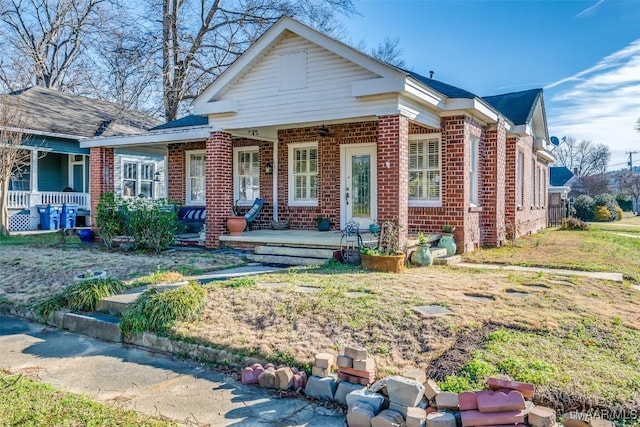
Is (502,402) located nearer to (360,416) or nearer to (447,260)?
(360,416)

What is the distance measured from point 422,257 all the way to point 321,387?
18.2 feet

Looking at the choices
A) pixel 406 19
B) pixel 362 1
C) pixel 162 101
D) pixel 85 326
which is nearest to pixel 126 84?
pixel 162 101

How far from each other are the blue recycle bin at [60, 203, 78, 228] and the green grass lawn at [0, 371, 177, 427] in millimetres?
16011

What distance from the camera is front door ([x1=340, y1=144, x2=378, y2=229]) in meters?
11.8

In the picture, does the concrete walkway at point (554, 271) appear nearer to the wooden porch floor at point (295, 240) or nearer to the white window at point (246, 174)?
the wooden porch floor at point (295, 240)

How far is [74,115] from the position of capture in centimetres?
2030

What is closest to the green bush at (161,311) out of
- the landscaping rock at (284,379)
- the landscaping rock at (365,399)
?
the landscaping rock at (284,379)

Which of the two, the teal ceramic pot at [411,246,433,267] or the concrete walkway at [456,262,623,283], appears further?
the teal ceramic pot at [411,246,433,267]

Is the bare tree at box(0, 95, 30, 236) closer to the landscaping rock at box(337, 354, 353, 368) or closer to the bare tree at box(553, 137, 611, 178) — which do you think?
the landscaping rock at box(337, 354, 353, 368)

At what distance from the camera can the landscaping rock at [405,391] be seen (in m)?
3.24

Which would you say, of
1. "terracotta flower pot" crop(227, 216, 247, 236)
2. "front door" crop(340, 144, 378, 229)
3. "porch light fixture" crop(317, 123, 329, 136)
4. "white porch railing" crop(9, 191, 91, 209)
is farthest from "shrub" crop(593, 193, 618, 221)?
"white porch railing" crop(9, 191, 91, 209)

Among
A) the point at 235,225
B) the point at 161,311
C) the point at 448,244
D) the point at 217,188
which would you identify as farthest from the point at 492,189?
the point at 161,311

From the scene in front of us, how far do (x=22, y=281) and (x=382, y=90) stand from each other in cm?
694

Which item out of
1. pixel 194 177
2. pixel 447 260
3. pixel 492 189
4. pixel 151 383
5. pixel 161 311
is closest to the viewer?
pixel 151 383
